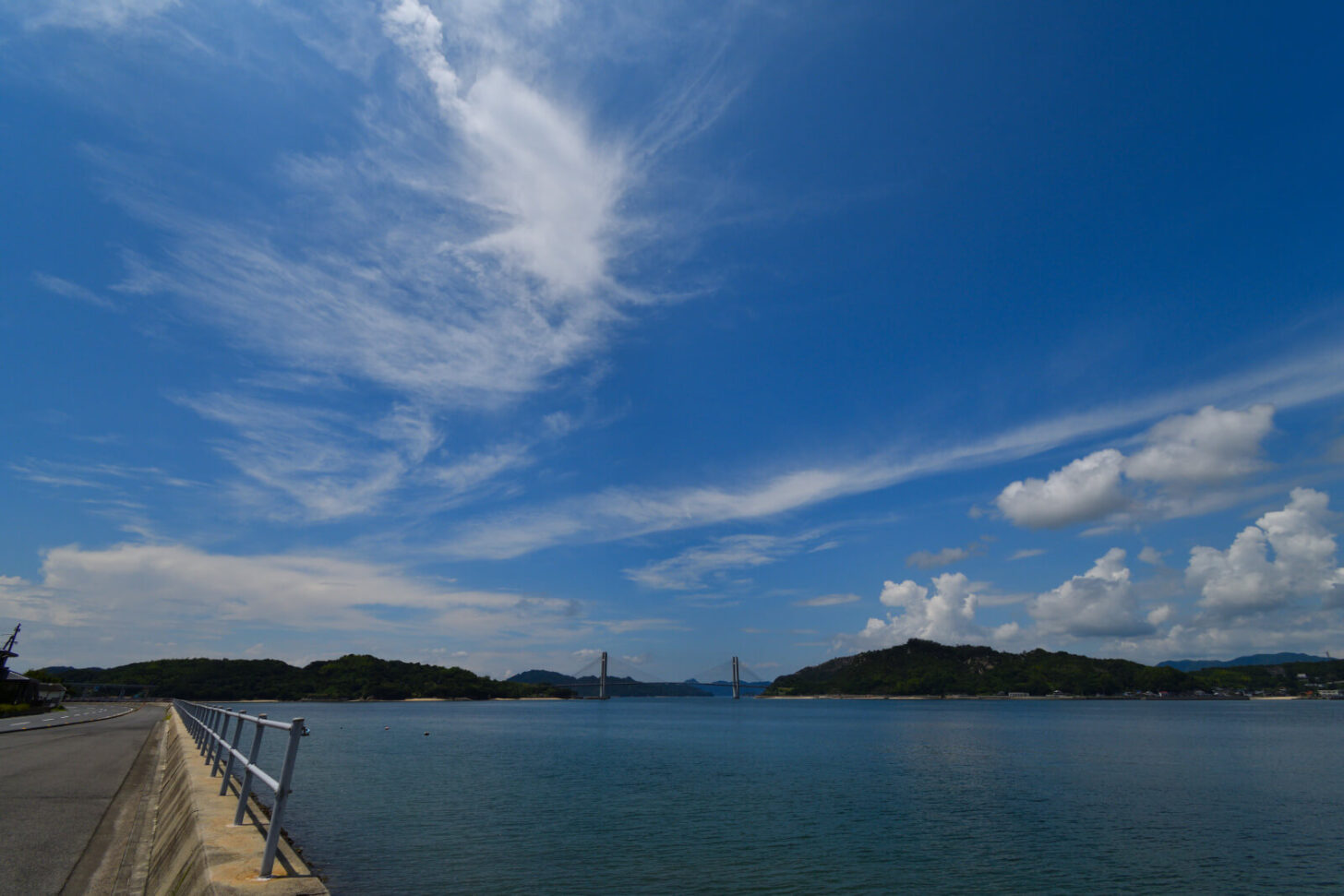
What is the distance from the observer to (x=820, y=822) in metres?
25.1

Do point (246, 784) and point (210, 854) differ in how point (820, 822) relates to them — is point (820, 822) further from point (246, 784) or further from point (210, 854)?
point (210, 854)

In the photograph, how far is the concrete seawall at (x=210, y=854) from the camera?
→ 691cm

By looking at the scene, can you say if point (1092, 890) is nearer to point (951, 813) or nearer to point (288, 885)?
point (951, 813)

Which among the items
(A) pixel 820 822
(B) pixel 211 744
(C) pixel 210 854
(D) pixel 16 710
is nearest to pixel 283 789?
(C) pixel 210 854

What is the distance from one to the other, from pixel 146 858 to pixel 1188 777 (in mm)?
47196

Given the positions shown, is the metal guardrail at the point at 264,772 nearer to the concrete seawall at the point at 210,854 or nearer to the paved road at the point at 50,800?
the concrete seawall at the point at 210,854

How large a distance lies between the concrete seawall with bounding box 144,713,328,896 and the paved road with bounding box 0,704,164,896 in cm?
111

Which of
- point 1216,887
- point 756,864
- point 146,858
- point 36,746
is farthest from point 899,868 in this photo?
point 36,746

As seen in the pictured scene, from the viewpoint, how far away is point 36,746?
25891 millimetres

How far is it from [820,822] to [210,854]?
21.9 meters

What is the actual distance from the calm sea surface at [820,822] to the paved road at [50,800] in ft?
18.8

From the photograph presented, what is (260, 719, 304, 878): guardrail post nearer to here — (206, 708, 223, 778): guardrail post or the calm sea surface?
(206, 708, 223, 778): guardrail post

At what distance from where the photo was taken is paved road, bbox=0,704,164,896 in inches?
384

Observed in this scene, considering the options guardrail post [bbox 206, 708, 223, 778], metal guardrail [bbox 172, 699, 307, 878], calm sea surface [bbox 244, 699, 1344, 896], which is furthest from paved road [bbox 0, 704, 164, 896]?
calm sea surface [bbox 244, 699, 1344, 896]
